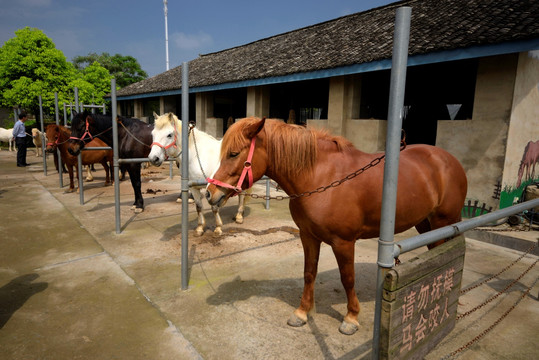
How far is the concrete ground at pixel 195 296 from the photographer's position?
8.04 ft

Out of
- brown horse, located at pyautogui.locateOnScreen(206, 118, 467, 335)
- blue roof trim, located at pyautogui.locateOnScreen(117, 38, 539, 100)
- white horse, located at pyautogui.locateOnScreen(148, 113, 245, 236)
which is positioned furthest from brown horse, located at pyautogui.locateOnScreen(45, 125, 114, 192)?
brown horse, located at pyautogui.locateOnScreen(206, 118, 467, 335)

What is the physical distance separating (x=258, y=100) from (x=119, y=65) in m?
45.4

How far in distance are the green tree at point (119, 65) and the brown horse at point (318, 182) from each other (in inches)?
1994

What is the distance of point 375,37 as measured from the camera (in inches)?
309

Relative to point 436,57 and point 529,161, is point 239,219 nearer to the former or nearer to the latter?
point 436,57

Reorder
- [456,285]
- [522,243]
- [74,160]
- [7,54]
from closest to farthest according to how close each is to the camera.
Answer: [456,285], [522,243], [74,160], [7,54]

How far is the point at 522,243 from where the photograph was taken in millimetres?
4578

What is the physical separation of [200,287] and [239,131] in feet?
6.45

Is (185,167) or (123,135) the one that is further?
(123,135)

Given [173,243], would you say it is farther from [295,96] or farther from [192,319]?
[295,96]

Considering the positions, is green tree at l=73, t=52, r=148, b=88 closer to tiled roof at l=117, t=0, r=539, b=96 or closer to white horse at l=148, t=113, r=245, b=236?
tiled roof at l=117, t=0, r=539, b=96

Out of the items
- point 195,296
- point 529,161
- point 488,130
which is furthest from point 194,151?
point 529,161

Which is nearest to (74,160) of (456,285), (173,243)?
(173,243)

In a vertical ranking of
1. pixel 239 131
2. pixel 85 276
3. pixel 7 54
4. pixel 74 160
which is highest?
pixel 7 54
